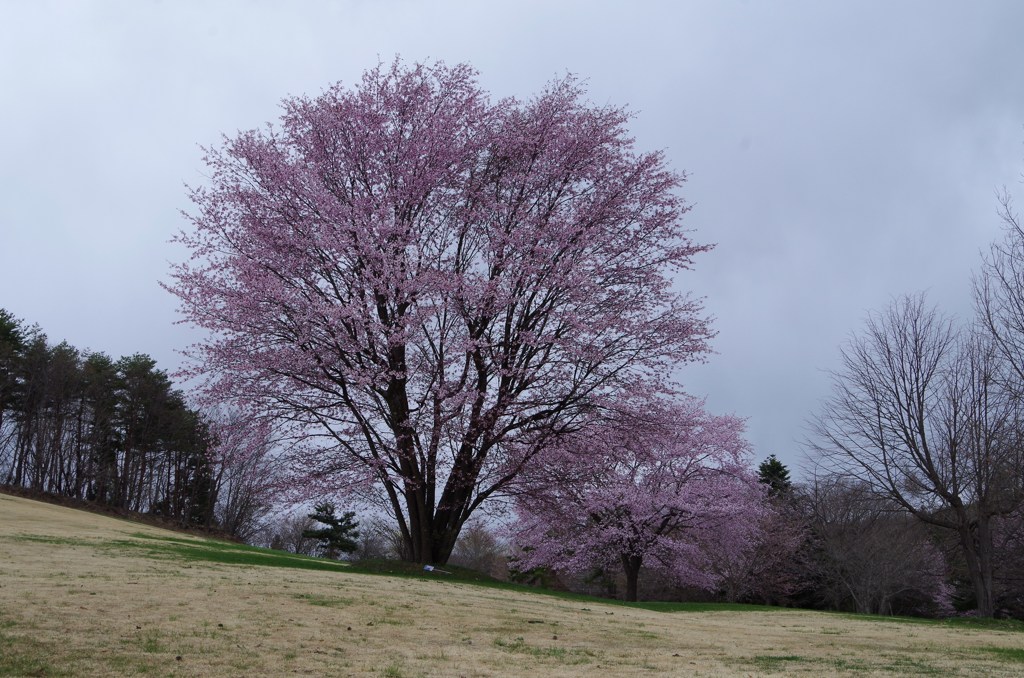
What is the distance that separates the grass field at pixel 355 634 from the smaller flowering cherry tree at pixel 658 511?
25.3 ft

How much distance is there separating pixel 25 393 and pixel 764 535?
1510 inches

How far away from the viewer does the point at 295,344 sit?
16.7 metres

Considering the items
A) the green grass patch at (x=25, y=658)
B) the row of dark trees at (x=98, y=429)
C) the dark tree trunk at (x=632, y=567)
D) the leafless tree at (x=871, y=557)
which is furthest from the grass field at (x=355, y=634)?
the row of dark trees at (x=98, y=429)

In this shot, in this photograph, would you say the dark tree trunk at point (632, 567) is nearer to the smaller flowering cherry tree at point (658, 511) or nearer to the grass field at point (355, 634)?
the smaller flowering cherry tree at point (658, 511)

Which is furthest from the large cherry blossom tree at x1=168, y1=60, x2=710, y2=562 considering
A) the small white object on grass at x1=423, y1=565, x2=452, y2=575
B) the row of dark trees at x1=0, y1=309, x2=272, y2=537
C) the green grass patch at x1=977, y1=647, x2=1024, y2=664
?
the row of dark trees at x1=0, y1=309, x2=272, y2=537

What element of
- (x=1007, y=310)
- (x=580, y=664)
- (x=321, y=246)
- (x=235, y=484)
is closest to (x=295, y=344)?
(x=321, y=246)

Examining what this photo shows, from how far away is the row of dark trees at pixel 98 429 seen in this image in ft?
138

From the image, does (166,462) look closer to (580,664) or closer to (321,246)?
(321,246)

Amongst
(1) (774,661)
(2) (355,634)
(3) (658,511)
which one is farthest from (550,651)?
(3) (658,511)

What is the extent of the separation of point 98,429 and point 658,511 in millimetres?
33101

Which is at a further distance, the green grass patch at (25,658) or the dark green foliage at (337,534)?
the dark green foliage at (337,534)

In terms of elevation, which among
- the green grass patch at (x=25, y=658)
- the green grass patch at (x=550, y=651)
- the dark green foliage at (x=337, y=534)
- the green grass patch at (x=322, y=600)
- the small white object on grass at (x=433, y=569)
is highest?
the green grass patch at (x=25, y=658)

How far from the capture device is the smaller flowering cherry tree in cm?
2281

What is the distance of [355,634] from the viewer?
330 inches
